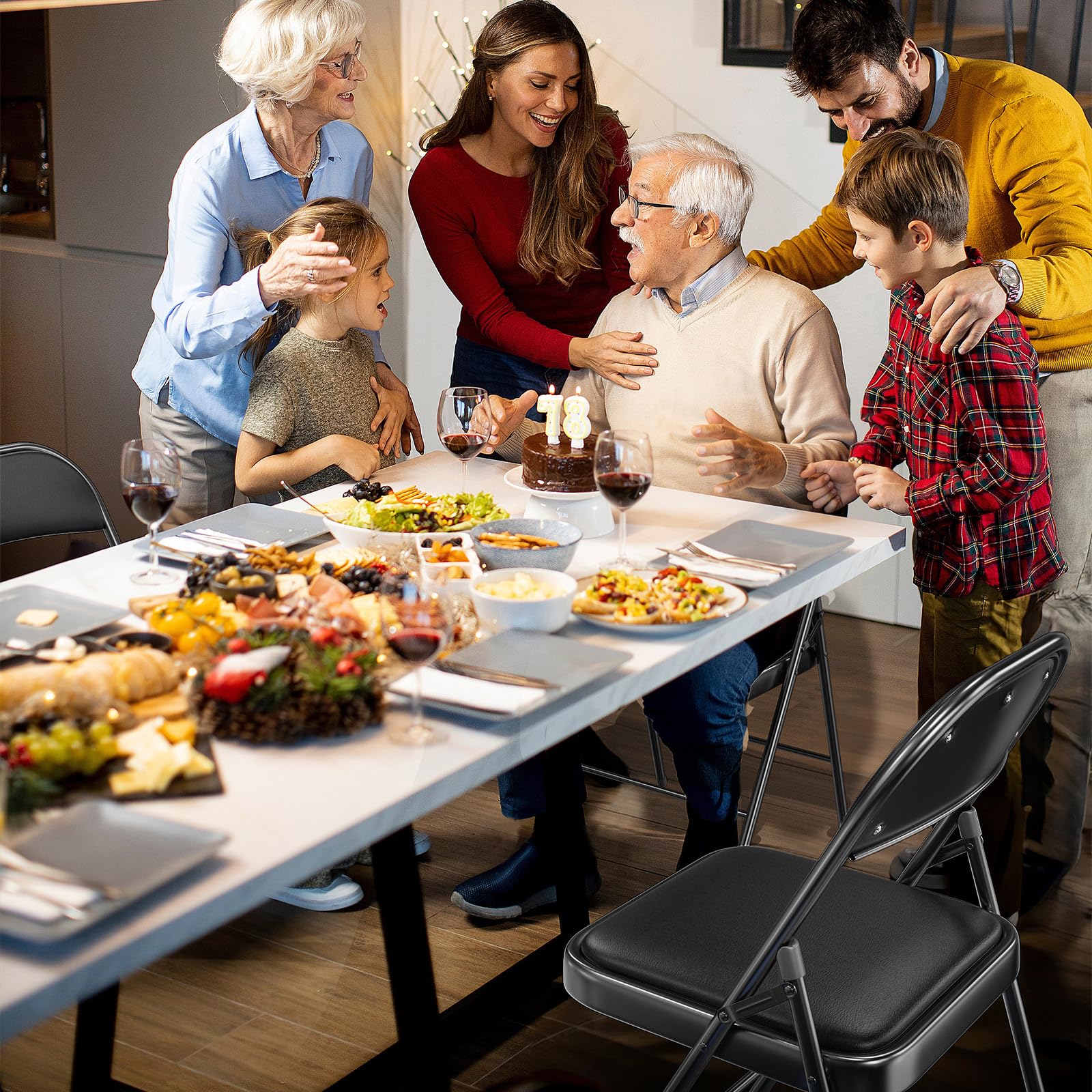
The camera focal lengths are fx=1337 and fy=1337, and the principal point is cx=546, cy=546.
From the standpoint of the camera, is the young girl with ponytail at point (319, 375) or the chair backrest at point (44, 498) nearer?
the chair backrest at point (44, 498)

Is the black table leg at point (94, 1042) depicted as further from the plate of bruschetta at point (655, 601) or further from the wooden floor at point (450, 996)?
the plate of bruschetta at point (655, 601)

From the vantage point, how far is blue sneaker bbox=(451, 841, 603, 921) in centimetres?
250

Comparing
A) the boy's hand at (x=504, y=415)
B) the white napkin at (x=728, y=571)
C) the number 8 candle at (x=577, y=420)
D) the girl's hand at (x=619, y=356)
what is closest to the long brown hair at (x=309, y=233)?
the boy's hand at (x=504, y=415)

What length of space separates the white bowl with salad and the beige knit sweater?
642mm

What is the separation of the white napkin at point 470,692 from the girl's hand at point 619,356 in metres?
1.21

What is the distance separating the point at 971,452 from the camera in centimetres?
234

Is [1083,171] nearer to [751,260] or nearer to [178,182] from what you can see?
[751,260]

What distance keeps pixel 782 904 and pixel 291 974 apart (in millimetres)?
1024

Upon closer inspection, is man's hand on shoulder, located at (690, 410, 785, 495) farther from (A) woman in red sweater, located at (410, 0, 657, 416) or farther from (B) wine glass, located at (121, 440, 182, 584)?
(B) wine glass, located at (121, 440, 182, 584)

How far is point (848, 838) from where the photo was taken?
4.61 ft

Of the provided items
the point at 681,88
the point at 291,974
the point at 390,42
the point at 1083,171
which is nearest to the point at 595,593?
the point at 291,974

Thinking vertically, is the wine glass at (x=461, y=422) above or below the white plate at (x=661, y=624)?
above

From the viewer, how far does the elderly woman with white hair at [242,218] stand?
8.47 ft

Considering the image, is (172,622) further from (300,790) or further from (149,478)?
(300,790)
